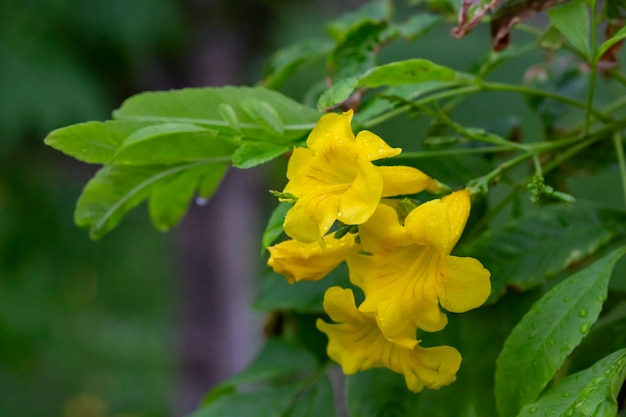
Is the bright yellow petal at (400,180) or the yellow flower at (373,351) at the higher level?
the bright yellow petal at (400,180)

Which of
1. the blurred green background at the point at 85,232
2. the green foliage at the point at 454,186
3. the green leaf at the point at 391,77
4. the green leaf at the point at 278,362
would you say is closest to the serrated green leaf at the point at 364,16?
the green foliage at the point at 454,186

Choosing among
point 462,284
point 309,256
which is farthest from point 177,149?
point 462,284

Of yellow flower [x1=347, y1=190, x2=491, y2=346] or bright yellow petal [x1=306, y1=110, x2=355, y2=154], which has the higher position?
bright yellow petal [x1=306, y1=110, x2=355, y2=154]

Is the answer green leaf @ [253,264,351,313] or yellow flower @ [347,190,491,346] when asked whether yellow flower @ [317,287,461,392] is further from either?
green leaf @ [253,264,351,313]

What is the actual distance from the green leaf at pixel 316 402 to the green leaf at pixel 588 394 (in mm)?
252

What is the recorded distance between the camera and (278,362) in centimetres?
79

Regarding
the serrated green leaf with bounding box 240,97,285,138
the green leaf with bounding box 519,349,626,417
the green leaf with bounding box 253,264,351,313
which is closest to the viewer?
the green leaf with bounding box 519,349,626,417

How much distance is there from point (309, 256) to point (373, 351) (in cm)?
8

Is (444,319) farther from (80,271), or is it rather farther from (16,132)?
(80,271)

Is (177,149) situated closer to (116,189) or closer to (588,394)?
(116,189)

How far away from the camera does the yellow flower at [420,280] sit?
1.57ft

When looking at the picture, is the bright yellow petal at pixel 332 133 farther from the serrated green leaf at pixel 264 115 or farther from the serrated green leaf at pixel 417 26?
the serrated green leaf at pixel 417 26

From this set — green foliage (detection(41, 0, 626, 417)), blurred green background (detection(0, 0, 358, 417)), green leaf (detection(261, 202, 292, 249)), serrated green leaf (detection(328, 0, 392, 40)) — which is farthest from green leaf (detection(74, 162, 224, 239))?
blurred green background (detection(0, 0, 358, 417))

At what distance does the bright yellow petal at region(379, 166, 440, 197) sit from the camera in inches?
20.1
